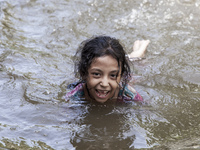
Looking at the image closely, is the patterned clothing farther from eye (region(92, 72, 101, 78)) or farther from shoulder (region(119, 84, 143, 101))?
eye (region(92, 72, 101, 78))

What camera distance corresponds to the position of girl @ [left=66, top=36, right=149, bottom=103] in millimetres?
3619

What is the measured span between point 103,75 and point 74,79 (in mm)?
1314

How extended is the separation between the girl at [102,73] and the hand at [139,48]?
150 cm

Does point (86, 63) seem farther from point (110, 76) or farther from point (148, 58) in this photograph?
point (148, 58)

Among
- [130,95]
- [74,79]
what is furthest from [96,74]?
[74,79]

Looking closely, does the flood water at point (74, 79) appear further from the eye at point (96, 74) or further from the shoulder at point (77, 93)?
the eye at point (96, 74)

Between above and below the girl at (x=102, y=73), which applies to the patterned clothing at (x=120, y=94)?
below

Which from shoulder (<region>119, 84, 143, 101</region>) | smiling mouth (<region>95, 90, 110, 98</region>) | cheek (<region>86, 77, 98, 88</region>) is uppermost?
cheek (<region>86, 77, 98, 88</region>)

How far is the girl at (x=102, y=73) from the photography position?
3619 millimetres

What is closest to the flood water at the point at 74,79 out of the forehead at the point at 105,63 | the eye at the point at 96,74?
the eye at the point at 96,74

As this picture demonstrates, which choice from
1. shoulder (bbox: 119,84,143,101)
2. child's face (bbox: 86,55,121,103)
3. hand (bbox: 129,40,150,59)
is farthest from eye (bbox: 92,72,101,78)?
hand (bbox: 129,40,150,59)

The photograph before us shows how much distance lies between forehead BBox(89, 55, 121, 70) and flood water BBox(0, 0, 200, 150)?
59 centimetres

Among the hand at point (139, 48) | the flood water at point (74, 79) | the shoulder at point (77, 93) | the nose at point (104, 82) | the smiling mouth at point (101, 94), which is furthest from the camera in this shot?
the hand at point (139, 48)

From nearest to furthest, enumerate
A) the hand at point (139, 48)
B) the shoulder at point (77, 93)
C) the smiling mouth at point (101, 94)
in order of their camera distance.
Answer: the smiling mouth at point (101, 94), the shoulder at point (77, 93), the hand at point (139, 48)
